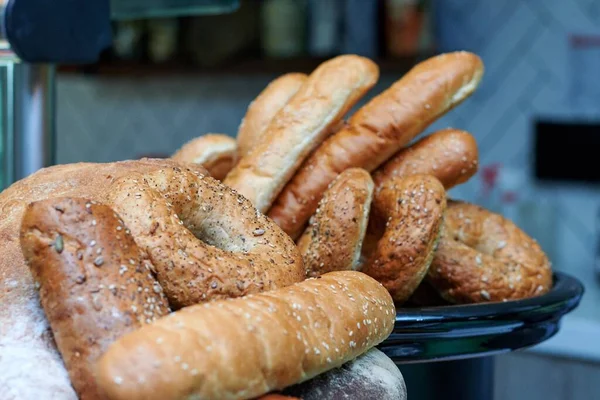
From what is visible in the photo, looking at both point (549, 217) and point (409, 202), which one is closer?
point (409, 202)

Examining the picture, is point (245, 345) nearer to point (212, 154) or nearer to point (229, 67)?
point (212, 154)

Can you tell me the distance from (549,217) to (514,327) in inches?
80.5

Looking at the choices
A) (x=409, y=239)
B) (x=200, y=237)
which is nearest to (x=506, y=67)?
(x=409, y=239)

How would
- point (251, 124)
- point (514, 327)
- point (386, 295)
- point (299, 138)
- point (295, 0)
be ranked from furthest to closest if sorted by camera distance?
point (295, 0)
point (251, 124)
point (299, 138)
point (514, 327)
point (386, 295)

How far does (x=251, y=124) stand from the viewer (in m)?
1.12

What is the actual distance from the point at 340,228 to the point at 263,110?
1.07ft

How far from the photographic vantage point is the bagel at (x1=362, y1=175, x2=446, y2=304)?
859 millimetres

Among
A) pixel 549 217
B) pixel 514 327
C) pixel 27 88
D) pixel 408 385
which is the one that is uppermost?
pixel 27 88

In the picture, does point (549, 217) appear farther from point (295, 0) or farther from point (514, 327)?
point (514, 327)

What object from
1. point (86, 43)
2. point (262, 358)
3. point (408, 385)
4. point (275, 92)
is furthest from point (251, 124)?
point (262, 358)

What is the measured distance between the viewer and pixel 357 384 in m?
0.61

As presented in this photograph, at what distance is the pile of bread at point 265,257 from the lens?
0.53m

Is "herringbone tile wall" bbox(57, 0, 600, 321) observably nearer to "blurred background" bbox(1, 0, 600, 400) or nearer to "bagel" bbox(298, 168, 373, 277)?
"blurred background" bbox(1, 0, 600, 400)

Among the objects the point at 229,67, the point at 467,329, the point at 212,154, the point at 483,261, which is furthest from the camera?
the point at 229,67
